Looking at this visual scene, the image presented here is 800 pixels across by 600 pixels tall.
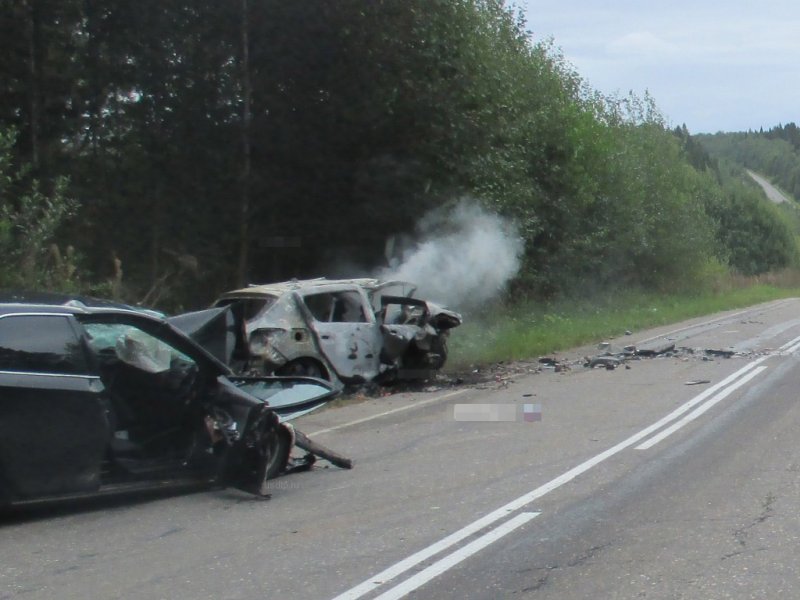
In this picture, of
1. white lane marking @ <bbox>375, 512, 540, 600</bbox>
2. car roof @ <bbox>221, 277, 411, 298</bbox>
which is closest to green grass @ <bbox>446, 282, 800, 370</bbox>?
car roof @ <bbox>221, 277, 411, 298</bbox>

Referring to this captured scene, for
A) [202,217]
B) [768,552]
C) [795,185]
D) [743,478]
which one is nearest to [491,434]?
[743,478]

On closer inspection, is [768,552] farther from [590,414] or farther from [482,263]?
[482,263]

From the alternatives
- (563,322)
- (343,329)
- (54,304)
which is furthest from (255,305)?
(563,322)

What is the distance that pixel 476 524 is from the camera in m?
7.30

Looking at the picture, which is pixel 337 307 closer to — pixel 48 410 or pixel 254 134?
pixel 48 410

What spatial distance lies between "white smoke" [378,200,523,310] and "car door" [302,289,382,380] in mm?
7352

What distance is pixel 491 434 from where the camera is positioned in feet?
37.3

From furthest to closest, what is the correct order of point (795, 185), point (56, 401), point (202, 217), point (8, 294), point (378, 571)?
point (795, 185)
point (202, 217)
point (8, 294)
point (56, 401)
point (378, 571)

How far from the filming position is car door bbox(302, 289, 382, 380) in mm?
14008

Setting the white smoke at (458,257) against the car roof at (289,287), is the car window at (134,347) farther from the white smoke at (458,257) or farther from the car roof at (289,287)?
the white smoke at (458,257)

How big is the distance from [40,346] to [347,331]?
704cm

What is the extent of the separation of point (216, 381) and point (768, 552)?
4.23 meters

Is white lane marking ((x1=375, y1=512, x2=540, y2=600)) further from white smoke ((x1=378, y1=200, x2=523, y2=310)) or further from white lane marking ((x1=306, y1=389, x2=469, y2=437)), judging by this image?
white smoke ((x1=378, y1=200, x2=523, y2=310))

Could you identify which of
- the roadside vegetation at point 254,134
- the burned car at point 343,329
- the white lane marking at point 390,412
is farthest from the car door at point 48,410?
the roadside vegetation at point 254,134
